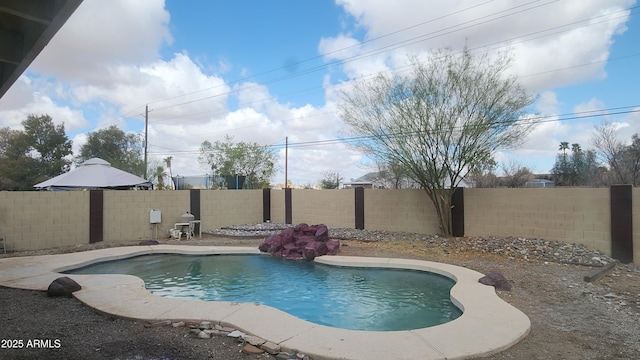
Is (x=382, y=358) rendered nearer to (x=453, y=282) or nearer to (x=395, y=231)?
(x=453, y=282)

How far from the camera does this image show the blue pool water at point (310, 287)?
5.94m

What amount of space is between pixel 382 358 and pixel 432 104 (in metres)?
8.57

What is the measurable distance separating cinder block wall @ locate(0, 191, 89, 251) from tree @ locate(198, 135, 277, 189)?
1697 centimetres

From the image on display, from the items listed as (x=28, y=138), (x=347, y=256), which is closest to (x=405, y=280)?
(x=347, y=256)

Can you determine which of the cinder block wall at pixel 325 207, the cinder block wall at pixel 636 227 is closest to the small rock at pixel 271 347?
the cinder block wall at pixel 636 227

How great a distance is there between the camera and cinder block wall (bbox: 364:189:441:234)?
1240 centimetres

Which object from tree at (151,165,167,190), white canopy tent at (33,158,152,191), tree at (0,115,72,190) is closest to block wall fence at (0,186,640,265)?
white canopy tent at (33,158,152,191)

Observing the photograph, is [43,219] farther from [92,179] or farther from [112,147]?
[112,147]

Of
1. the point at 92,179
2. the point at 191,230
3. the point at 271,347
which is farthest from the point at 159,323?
the point at 92,179

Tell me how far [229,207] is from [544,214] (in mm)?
11175

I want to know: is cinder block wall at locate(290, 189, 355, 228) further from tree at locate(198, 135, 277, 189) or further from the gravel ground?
tree at locate(198, 135, 277, 189)

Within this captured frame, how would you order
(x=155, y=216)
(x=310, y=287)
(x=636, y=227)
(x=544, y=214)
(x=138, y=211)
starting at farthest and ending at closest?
(x=155, y=216) < (x=138, y=211) < (x=544, y=214) < (x=636, y=227) < (x=310, y=287)

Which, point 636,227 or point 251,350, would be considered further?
point 636,227

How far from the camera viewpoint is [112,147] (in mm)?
36062
